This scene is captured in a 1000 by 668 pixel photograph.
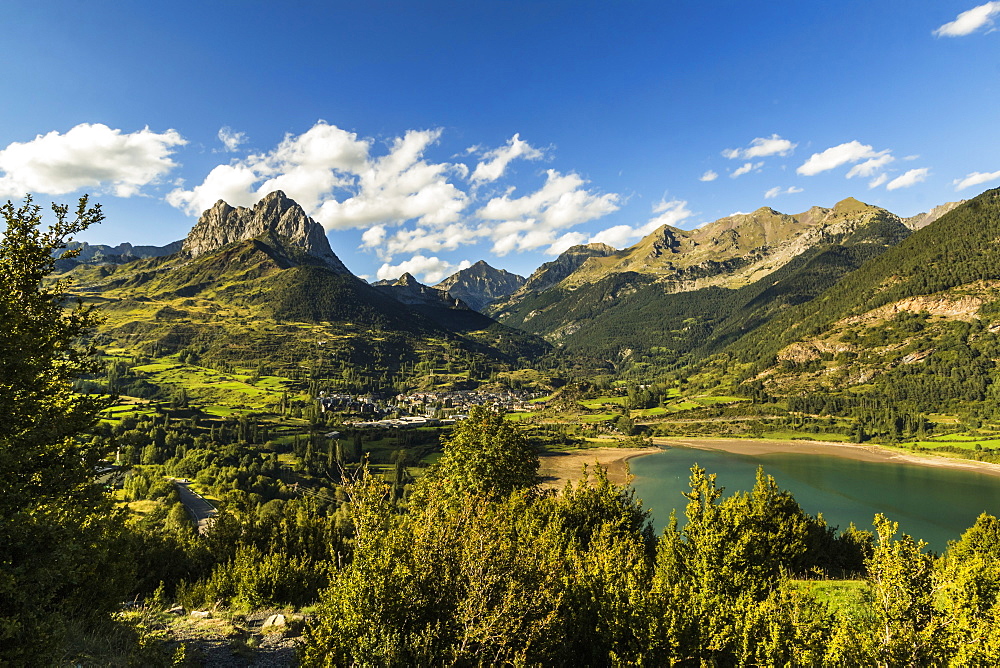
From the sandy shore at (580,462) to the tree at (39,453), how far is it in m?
124

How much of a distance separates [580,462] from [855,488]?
3319 inches

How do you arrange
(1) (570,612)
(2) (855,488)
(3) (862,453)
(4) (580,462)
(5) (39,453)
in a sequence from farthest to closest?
1. (3) (862,453)
2. (4) (580,462)
3. (2) (855,488)
4. (1) (570,612)
5. (5) (39,453)

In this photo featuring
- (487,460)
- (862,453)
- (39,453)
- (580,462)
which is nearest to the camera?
(39,453)

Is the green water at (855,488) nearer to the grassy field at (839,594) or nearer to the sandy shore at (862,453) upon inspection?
the sandy shore at (862,453)

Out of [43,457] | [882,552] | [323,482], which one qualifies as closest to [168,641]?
[43,457]

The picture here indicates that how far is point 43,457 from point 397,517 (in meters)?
11.5

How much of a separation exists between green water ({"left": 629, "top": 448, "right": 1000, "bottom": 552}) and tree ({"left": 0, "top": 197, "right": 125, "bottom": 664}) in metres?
110

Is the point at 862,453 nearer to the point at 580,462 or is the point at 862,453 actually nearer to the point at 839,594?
the point at 580,462

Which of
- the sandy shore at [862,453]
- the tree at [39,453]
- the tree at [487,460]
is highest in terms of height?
the tree at [39,453]

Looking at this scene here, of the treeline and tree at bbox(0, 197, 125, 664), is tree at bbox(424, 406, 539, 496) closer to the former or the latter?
the treeline

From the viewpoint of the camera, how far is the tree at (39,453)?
11.7 metres

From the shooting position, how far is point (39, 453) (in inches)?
529

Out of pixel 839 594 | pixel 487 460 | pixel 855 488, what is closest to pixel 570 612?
pixel 487 460

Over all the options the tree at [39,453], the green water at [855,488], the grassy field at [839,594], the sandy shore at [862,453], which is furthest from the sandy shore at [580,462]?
the tree at [39,453]
